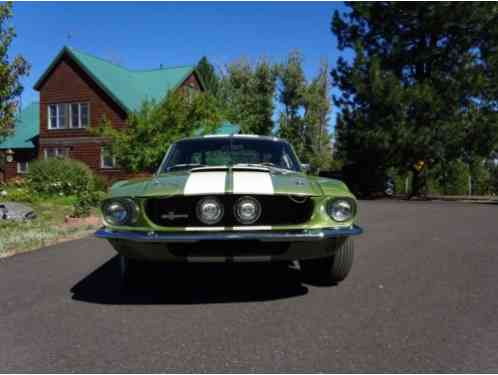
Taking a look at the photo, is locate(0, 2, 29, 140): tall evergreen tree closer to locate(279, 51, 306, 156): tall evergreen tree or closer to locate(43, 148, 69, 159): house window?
locate(43, 148, 69, 159): house window

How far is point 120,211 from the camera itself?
3387 millimetres

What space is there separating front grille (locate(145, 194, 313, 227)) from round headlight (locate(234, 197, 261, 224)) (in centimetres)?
3

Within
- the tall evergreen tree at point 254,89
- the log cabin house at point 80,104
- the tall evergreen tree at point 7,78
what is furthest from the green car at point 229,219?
the tall evergreen tree at point 254,89

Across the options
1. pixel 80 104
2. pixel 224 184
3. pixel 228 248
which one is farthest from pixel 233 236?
pixel 80 104

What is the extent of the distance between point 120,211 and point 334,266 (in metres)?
1.94

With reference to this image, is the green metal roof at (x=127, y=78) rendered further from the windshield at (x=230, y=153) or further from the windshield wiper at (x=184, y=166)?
the windshield wiper at (x=184, y=166)

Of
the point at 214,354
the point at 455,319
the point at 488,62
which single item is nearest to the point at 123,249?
the point at 214,354

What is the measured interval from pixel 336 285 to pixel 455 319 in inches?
44.3

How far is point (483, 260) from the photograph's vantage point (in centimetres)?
510

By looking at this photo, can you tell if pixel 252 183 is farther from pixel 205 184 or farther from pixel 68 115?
pixel 68 115

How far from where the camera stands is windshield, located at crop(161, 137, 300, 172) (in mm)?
4677

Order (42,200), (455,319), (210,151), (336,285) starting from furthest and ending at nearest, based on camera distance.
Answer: (42,200), (210,151), (336,285), (455,319)

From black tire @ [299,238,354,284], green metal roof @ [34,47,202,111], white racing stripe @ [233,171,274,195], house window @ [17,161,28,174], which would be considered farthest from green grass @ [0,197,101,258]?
house window @ [17,161,28,174]

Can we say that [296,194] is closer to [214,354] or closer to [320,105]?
[214,354]
